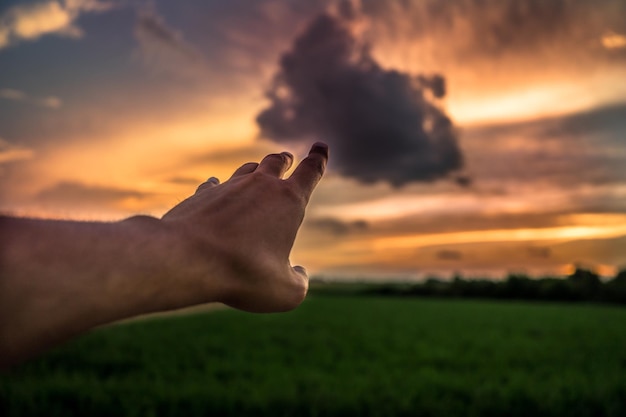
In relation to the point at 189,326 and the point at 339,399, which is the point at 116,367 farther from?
the point at 189,326

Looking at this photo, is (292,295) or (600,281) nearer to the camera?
(292,295)

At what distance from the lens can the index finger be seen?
1819 mm

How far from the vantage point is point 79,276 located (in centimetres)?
131

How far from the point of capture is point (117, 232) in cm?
141

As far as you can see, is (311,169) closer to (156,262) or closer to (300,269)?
(300,269)

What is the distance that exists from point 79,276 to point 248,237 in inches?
17.2

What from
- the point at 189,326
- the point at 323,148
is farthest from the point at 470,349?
the point at 323,148

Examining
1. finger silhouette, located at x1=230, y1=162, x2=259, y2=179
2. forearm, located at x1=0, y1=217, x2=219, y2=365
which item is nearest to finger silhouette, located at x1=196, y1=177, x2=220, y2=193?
finger silhouette, located at x1=230, y1=162, x2=259, y2=179

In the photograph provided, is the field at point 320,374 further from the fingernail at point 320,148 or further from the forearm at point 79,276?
the forearm at point 79,276

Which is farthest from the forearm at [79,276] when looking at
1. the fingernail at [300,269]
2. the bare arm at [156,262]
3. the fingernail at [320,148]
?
the fingernail at [320,148]

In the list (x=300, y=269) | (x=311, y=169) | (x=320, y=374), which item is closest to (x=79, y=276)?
(x=300, y=269)

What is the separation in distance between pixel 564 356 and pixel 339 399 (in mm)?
7704

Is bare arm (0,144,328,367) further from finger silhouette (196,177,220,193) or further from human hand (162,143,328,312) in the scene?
finger silhouette (196,177,220,193)

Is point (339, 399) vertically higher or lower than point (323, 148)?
lower
